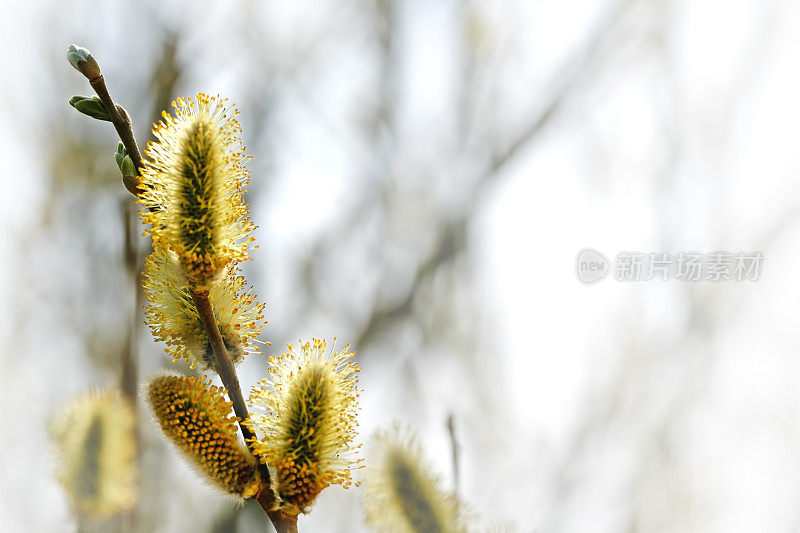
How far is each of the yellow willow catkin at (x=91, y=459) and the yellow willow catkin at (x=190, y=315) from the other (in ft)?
0.59

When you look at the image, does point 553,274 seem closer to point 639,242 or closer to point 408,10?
point 639,242

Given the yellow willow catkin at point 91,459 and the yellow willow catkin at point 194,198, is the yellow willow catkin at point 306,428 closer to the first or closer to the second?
the yellow willow catkin at point 194,198

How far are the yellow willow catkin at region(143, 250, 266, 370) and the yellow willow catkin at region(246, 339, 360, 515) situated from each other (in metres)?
0.03

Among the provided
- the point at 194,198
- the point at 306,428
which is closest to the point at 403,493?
the point at 306,428

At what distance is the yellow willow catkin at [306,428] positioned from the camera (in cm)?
27

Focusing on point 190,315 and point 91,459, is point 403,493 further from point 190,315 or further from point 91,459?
point 91,459

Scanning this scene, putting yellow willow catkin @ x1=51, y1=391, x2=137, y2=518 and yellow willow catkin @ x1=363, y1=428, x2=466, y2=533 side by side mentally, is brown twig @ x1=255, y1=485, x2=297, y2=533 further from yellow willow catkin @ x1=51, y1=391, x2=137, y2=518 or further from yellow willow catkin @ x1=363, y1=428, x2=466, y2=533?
yellow willow catkin @ x1=51, y1=391, x2=137, y2=518

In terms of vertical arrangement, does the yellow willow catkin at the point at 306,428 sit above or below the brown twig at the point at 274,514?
above

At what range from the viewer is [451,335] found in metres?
0.94

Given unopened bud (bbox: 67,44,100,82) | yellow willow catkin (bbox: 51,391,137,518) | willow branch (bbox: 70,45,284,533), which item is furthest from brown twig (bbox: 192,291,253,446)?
yellow willow catkin (bbox: 51,391,137,518)

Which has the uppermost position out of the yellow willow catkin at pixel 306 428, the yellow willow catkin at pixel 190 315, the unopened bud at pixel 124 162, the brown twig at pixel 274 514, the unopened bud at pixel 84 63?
the unopened bud at pixel 84 63

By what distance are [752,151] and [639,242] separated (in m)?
0.21

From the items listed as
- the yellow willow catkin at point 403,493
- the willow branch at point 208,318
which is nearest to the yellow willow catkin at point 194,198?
the willow branch at point 208,318

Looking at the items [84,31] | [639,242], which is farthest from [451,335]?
[84,31]
